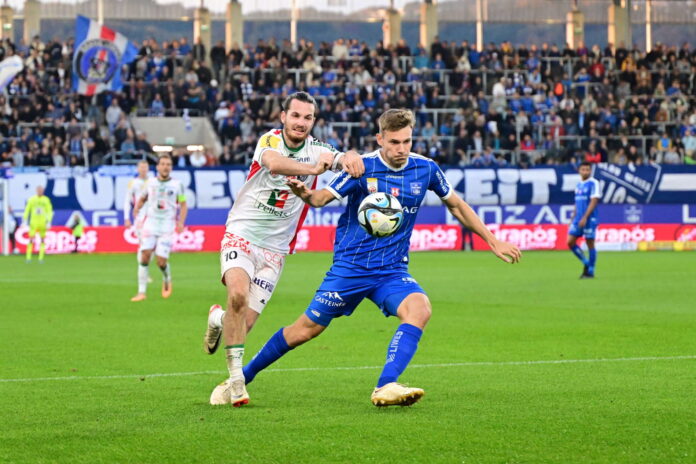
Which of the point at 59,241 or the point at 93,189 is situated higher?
the point at 93,189

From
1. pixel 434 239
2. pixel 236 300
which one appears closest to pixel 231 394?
pixel 236 300

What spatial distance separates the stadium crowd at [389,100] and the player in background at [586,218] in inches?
634

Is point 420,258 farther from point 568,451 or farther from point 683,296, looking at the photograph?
point 568,451

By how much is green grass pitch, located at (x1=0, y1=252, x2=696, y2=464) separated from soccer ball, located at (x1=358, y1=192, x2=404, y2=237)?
124 centimetres

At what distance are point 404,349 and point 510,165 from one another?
3404 centimetres

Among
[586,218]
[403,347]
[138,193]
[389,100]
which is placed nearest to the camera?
[403,347]

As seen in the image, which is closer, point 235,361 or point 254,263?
point 235,361

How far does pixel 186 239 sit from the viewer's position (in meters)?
39.1

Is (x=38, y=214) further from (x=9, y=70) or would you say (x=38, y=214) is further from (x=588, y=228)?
(x=588, y=228)

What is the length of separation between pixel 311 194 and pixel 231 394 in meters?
1.50

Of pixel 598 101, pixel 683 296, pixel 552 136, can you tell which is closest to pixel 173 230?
pixel 683 296

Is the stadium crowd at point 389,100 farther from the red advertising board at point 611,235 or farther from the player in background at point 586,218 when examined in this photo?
the player in background at point 586,218

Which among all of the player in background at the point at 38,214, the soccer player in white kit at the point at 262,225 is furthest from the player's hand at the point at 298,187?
the player in background at the point at 38,214

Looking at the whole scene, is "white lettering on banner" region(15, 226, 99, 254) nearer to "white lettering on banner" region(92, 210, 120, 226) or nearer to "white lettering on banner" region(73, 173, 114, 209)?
"white lettering on banner" region(92, 210, 120, 226)
